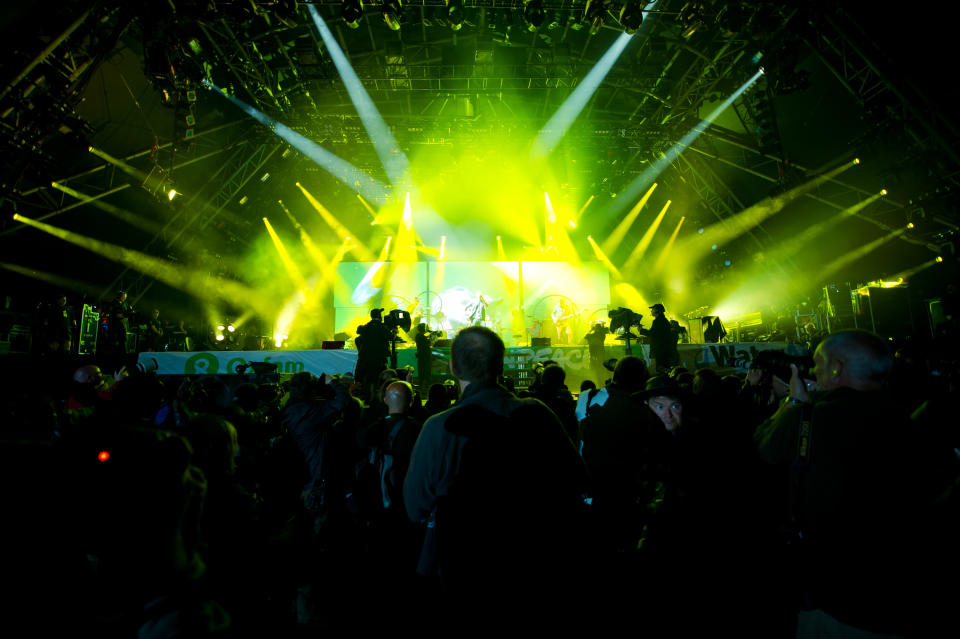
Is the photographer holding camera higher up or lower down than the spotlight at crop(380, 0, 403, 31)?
lower down

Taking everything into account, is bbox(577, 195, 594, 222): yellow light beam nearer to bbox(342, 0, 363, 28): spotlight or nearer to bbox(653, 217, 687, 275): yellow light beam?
bbox(653, 217, 687, 275): yellow light beam

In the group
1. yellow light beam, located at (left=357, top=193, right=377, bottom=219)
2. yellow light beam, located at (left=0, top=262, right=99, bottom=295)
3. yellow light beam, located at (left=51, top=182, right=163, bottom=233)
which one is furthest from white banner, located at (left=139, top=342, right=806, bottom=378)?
yellow light beam, located at (left=357, top=193, right=377, bottom=219)

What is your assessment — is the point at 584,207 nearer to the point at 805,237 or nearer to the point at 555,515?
the point at 805,237

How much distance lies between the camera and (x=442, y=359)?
10.5m

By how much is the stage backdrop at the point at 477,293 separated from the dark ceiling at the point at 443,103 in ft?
15.1

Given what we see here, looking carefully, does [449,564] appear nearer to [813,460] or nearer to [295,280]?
[813,460]

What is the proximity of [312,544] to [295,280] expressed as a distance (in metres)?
16.2

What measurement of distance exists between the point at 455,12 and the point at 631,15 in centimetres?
350

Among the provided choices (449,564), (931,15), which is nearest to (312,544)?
(449,564)

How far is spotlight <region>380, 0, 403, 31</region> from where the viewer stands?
838cm

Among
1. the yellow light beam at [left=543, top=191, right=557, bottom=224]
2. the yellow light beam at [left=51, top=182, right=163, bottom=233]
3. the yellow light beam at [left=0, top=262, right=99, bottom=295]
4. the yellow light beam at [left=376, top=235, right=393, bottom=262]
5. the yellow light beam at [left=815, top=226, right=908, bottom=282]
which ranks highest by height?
the yellow light beam at [left=543, top=191, right=557, bottom=224]

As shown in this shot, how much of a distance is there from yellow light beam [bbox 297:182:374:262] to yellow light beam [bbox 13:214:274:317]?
4.13 meters

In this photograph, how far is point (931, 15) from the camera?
8625mm

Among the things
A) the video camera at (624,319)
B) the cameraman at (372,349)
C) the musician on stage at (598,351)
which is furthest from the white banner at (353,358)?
the cameraman at (372,349)
